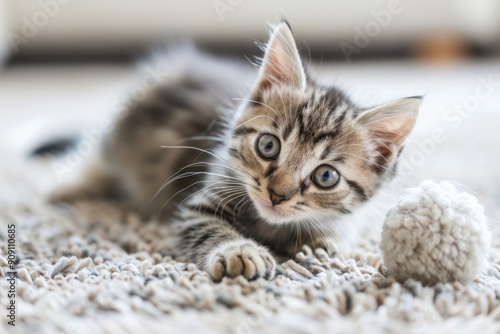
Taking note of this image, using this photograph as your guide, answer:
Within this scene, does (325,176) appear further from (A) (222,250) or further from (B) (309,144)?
(A) (222,250)

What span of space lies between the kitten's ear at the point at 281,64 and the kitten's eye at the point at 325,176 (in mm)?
245

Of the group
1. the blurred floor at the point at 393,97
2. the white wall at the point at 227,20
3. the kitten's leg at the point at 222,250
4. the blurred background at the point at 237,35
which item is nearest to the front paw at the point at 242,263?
the kitten's leg at the point at 222,250

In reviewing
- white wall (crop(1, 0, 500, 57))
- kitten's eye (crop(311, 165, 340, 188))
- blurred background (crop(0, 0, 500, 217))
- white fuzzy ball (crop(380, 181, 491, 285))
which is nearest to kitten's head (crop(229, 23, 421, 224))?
kitten's eye (crop(311, 165, 340, 188))

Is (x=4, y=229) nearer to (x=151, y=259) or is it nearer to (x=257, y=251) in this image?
(x=151, y=259)

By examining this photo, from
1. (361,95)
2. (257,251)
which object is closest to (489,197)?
(361,95)

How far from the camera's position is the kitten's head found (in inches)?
51.3

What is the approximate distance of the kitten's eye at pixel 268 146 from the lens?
53.1 inches

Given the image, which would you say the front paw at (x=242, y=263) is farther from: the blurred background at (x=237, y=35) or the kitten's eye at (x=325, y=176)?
the blurred background at (x=237, y=35)

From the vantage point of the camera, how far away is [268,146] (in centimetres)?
137

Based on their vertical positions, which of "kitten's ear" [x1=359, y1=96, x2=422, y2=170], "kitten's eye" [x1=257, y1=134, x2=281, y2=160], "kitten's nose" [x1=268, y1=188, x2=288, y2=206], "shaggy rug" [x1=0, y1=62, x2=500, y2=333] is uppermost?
"kitten's ear" [x1=359, y1=96, x2=422, y2=170]

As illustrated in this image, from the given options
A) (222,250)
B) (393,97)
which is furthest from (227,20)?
(222,250)

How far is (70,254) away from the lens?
1.39 meters

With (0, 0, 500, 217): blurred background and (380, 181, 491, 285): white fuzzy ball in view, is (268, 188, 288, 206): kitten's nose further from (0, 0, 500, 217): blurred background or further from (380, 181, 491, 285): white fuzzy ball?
(0, 0, 500, 217): blurred background

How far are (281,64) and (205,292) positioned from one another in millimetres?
687
